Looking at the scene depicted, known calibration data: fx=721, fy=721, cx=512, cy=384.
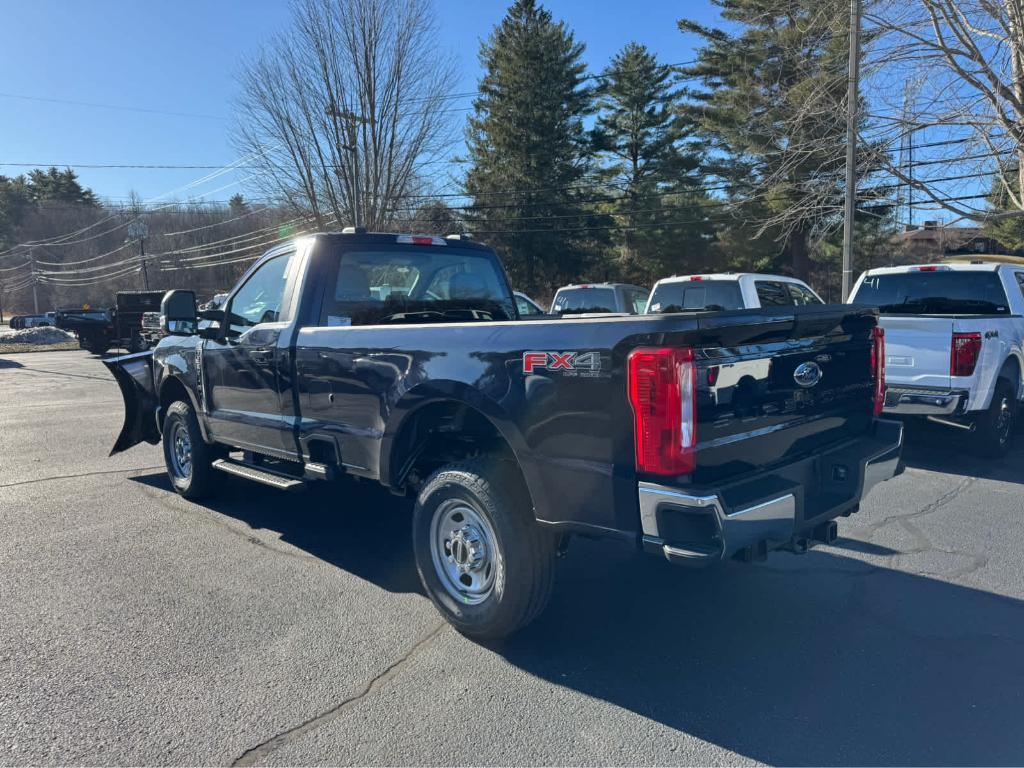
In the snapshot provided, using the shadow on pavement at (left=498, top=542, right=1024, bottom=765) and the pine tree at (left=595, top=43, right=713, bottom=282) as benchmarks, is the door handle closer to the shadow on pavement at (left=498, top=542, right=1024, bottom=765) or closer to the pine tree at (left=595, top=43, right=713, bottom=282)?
the shadow on pavement at (left=498, top=542, right=1024, bottom=765)

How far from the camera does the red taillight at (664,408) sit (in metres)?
2.79

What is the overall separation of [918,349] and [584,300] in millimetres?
7471

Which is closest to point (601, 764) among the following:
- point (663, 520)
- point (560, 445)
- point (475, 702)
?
point (475, 702)

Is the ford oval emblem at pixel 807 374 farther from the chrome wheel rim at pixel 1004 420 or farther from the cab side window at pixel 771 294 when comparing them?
the cab side window at pixel 771 294

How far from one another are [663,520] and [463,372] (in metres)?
1.21

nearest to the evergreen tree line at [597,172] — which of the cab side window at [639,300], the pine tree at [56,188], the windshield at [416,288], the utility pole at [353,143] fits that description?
the utility pole at [353,143]

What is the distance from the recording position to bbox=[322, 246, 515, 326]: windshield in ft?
15.6

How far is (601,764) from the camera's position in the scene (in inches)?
105

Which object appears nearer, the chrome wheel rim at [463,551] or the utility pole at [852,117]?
the chrome wheel rim at [463,551]

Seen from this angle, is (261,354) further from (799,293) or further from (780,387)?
(799,293)

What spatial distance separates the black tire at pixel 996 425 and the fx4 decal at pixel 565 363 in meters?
6.11

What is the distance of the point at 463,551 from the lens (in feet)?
12.1


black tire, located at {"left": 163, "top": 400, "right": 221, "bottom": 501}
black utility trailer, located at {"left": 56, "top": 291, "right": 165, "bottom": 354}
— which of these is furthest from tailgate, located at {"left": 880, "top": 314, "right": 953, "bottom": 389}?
black utility trailer, located at {"left": 56, "top": 291, "right": 165, "bottom": 354}

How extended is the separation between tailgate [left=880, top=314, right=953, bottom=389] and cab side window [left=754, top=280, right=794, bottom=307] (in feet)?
10.1
